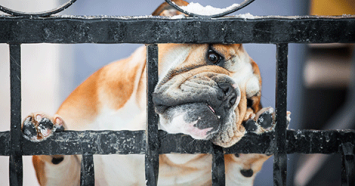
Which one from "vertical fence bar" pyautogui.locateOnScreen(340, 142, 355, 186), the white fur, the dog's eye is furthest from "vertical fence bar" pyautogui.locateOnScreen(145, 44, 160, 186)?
"vertical fence bar" pyautogui.locateOnScreen(340, 142, 355, 186)

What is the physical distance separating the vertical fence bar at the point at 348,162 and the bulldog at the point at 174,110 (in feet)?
0.95

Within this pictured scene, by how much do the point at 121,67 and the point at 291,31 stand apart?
4.09 feet

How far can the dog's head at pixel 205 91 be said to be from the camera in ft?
4.21

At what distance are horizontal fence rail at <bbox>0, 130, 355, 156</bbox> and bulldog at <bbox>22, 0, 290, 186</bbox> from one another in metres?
0.05

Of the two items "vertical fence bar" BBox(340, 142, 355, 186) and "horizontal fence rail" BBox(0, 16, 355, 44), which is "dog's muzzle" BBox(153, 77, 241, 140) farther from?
"vertical fence bar" BBox(340, 142, 355, 186)

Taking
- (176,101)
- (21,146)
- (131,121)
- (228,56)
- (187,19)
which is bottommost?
(131,121)

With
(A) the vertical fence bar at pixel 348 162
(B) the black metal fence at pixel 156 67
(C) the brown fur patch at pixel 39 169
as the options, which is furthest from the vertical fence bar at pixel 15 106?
(A) the vertical fence bar at pixel 348 162

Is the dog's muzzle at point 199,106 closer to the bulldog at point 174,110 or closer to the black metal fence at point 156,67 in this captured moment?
the bulldog at point 174,110

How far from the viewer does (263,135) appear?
113 cm

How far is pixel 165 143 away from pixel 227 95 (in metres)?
0.40

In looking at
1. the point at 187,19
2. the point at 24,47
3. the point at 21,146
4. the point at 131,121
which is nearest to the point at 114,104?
the point at 131,121

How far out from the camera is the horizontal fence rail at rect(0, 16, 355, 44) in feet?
3.29

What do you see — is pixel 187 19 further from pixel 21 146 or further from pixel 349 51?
pixel 349 51

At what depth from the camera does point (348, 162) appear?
1.11m
